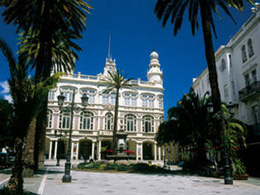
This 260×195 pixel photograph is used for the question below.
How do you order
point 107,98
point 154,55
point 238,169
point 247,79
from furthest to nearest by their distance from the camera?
point 154,55, point 107,98, point 247,79, point 238,169

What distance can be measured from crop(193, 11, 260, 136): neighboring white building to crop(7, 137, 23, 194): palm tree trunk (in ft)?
56.3

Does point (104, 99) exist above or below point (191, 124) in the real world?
above

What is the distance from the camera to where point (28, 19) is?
57.4 ft

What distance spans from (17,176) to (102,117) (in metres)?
37.7

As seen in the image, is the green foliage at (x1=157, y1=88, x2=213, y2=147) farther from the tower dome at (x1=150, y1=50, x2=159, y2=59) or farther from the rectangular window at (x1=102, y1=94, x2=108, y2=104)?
the tower dome at (x1=150, y1=50, x2=159, y2=59)

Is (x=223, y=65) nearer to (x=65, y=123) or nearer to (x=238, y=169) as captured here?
(x=238, y=169)

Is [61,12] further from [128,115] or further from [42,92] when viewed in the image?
[128,115]

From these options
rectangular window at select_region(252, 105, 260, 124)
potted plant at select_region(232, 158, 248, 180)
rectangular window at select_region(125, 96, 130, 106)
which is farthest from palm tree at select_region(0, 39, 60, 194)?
rectangular window at select_region(125, 96, 130, 106)

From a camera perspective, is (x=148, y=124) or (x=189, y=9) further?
(x=148, y=124)

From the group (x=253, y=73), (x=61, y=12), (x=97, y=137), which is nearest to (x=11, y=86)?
(x=61, y=12)

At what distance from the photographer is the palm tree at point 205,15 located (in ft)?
53.8

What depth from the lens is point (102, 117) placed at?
4469 cm

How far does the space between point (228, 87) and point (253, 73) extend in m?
3.89

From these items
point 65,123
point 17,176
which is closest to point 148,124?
point 65,123
